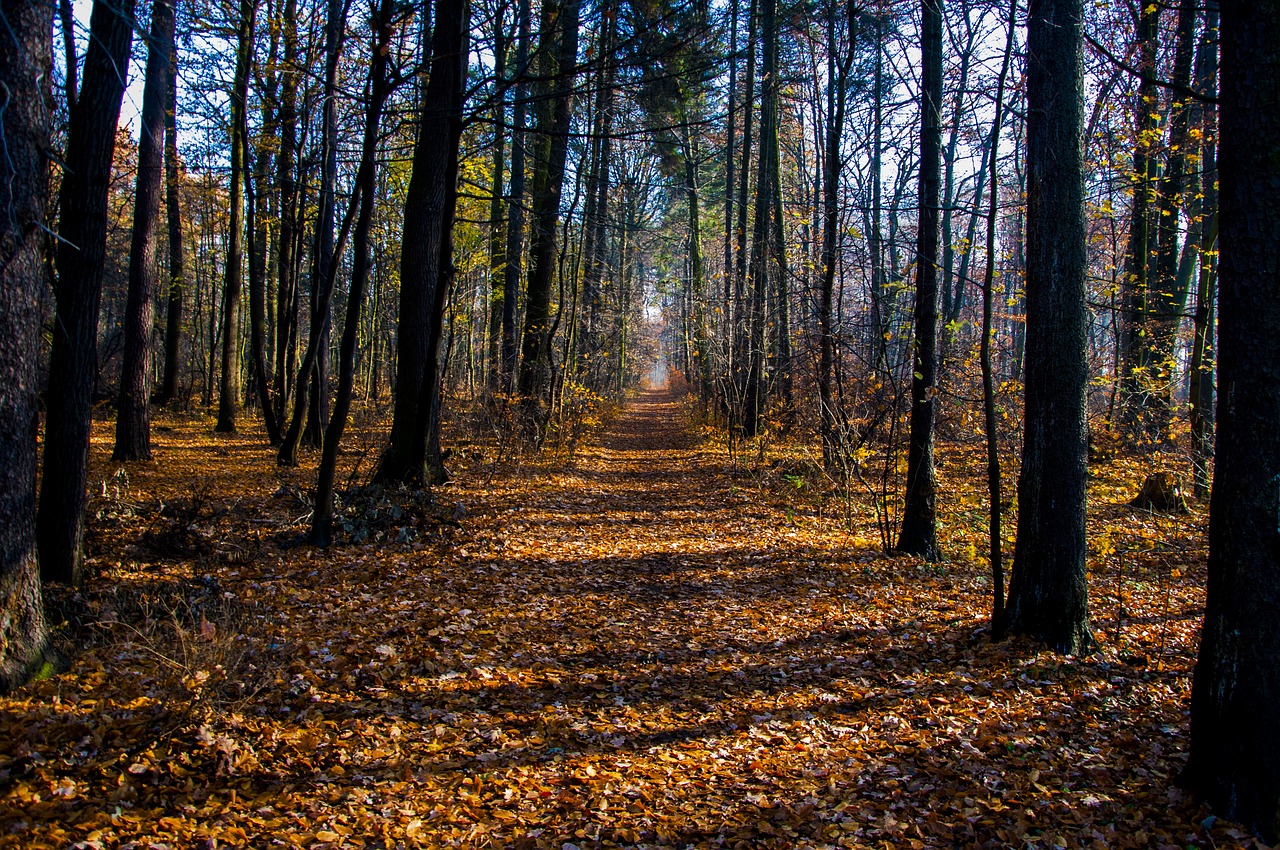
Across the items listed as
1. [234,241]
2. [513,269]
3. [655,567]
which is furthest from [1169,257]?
[234,241]

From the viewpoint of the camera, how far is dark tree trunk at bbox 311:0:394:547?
19.3 feet

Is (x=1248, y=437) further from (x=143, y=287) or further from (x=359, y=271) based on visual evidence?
(x=143, y=287)

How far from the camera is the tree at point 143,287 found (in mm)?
9586

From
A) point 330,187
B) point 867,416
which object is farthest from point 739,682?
point 330,187

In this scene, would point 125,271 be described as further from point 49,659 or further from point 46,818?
point 46,818

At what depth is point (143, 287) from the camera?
10320 millimetres

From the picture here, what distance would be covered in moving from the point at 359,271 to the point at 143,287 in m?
6.49

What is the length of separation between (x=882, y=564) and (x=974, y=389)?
204 inches

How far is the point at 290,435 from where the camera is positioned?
34.4 ft

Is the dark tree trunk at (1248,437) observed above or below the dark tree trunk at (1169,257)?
below

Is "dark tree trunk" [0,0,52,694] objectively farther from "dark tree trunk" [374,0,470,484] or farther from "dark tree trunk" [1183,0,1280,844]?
"dark tree trunk" [1183,0,1280,844]

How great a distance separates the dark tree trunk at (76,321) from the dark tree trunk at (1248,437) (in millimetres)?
6349

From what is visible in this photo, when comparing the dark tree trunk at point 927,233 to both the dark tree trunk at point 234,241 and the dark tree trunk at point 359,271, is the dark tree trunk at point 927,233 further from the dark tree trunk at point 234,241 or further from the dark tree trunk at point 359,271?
the dark tree trunk at point 234,241

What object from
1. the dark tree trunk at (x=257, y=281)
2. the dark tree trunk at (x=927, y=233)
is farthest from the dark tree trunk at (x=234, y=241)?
the dark tree trunk at (x=927, y=233)
